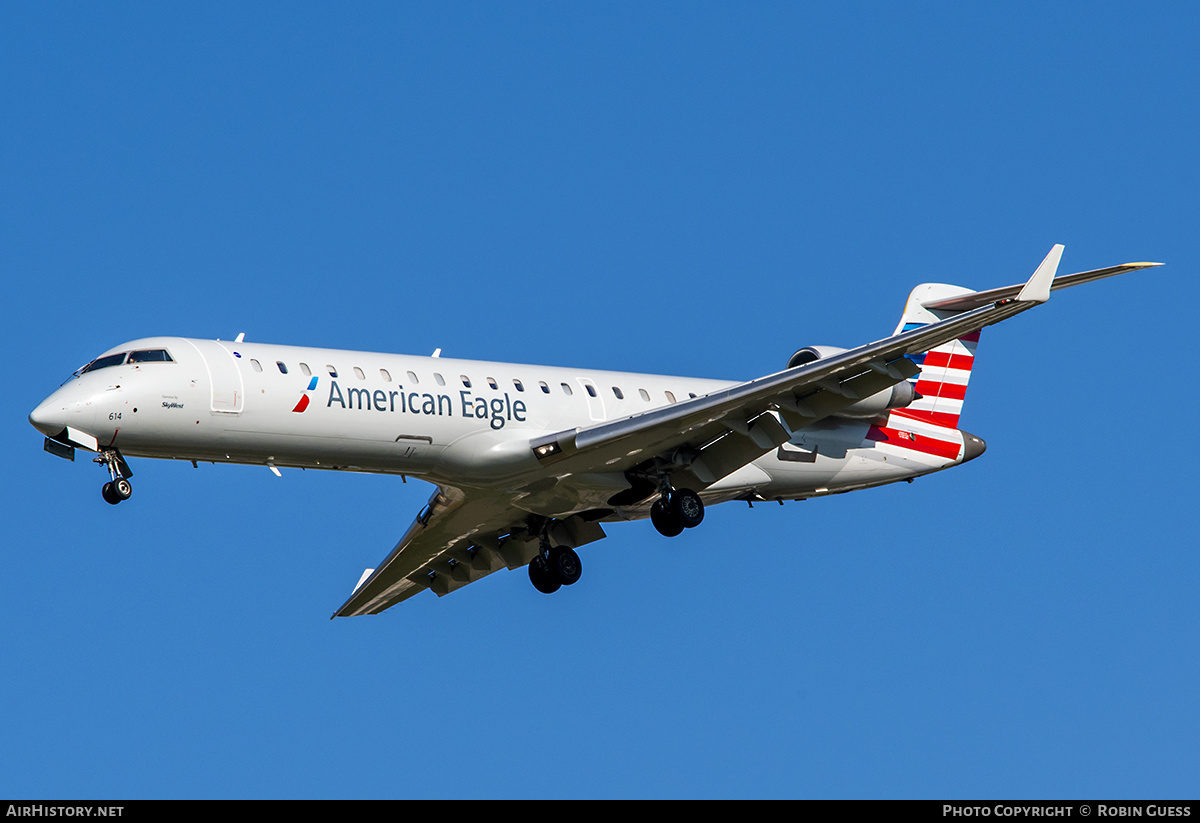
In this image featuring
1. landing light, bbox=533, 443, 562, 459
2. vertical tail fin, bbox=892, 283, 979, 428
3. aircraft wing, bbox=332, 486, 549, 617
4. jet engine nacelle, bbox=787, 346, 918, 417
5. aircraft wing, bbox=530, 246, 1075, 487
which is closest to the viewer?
aircraft wing, bbox=530, 246, 1075, 487

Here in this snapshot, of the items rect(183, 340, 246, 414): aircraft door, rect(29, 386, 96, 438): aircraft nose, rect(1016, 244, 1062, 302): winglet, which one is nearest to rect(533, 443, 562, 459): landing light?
rect(183, 340, 246, 414): aircraft door

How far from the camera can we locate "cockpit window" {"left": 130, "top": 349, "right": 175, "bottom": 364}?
20703 millimetres

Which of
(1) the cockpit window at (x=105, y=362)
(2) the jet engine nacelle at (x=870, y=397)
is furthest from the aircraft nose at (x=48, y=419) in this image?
(2) the jet engine nacelle at (x=870, y=397)

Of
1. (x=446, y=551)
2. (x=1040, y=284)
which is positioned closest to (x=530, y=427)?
(x=446, y=551)

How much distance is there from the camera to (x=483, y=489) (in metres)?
22.8

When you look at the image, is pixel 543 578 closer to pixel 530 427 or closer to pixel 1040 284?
pixel 530 427

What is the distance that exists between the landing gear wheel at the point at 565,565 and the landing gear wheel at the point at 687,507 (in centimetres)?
268

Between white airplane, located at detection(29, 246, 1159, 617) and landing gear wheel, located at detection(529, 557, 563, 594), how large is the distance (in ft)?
0.10

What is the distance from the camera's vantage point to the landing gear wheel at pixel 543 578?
2522 centimetres

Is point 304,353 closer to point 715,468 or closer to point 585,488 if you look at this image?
point 585,488

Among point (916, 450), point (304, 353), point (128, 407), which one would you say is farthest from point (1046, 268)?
point (128, 407)

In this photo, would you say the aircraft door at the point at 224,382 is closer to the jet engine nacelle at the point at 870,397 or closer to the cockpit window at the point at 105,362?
the cockpit window at the point at 105,362

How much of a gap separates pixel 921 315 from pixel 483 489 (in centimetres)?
911

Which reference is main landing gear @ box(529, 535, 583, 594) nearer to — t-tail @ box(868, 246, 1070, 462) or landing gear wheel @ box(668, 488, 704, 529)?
landing gear wheel @ box(668, 488, 704, 529)
